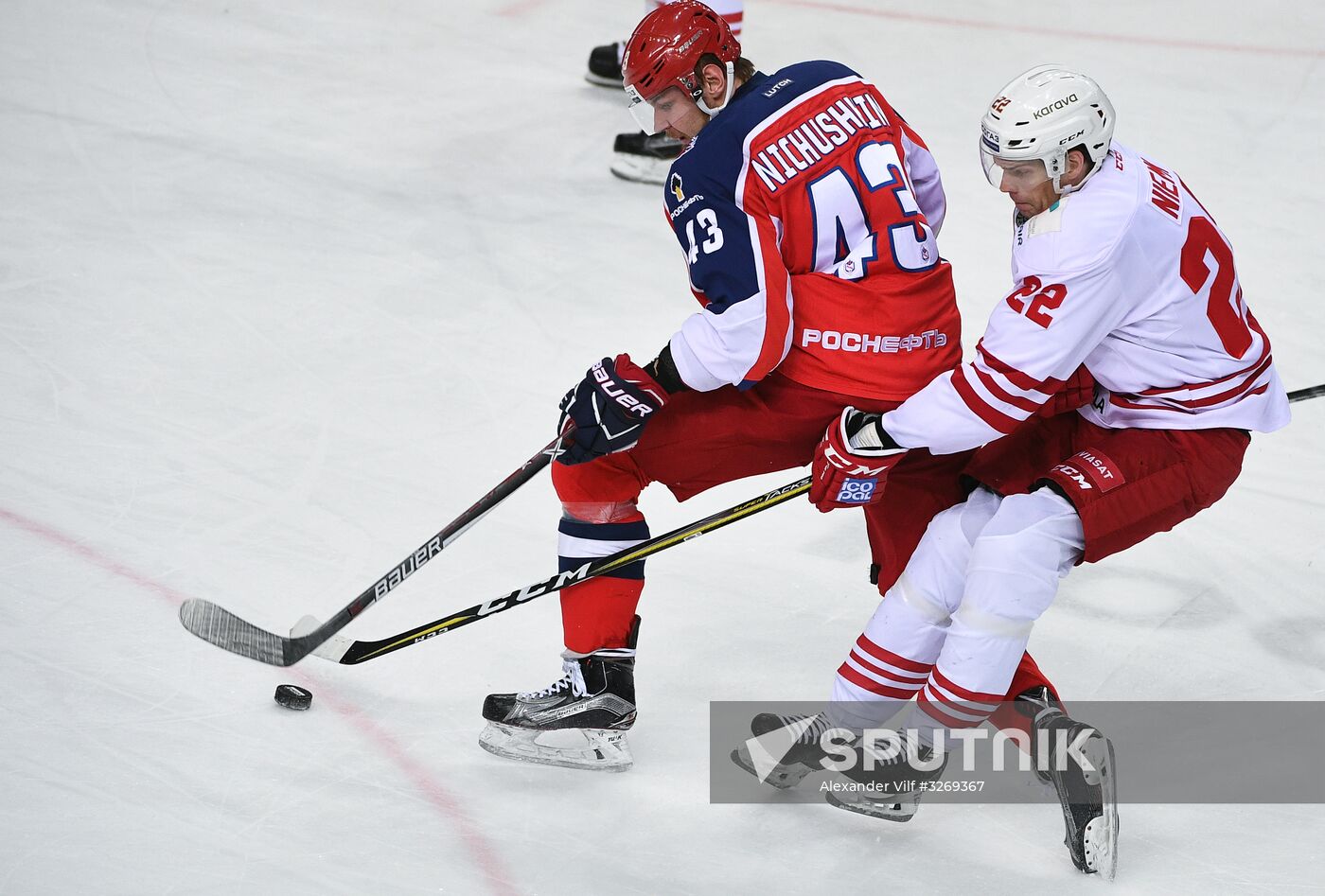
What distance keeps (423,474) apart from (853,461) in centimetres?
157

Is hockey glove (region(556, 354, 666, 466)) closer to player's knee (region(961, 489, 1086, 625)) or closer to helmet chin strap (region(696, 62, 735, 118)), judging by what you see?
helmet chin strap (region(696, 62, 735, 118))

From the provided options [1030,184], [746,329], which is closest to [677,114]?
[746,329]

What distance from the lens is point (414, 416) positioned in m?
4.07

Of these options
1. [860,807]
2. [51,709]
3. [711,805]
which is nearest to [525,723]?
[711,805]

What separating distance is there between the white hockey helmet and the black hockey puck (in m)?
→ 1.68

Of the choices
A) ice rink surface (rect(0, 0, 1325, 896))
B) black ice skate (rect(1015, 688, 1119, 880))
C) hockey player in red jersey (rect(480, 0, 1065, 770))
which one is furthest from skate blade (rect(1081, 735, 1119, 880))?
hockey player in red jersey (rect(480, 0, 1065, 770))

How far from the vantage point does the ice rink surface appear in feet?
8.68

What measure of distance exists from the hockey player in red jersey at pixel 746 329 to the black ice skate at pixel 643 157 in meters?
2.85

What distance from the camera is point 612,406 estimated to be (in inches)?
105

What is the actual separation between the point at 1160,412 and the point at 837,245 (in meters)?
0.63

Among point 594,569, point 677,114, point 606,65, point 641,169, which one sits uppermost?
point 606,65

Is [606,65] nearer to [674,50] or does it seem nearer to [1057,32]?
[1057,32]

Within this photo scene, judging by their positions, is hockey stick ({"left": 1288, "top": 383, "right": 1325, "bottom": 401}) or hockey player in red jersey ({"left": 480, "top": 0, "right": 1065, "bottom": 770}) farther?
hockey stick ({"left": 1288, "top": 383, "right": 1325, "bottom": 401})

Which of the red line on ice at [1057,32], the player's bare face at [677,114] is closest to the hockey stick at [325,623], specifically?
the player's bare face at [677,114]
